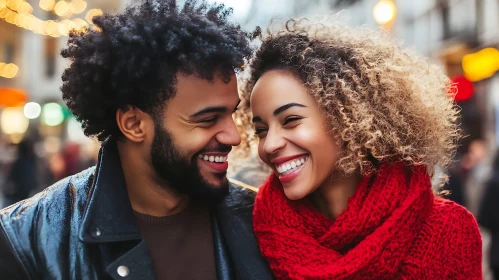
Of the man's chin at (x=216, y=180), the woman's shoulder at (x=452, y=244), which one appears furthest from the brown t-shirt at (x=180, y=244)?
the woman's shoulder at (x=452, y=244)

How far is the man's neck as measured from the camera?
2602mm

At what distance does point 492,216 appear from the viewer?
5.02m

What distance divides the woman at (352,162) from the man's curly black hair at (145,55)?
33 centimetres

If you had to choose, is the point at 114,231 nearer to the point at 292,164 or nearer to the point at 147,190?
the point at 147,190

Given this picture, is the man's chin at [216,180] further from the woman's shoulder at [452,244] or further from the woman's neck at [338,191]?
the woman's shoulder at [452,244]

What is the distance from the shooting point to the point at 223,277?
2.47 meters

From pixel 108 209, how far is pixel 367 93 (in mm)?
1374

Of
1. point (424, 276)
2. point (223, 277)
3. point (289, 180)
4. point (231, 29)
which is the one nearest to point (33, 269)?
point (223, 277)

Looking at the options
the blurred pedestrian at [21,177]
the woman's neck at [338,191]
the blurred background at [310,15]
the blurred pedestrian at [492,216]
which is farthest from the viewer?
the blurred pedestrian at [21,177]

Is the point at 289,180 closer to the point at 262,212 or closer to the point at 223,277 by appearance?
the point at 262,212

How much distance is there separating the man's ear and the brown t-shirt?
38 cm

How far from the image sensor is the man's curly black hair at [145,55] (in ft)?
8.07

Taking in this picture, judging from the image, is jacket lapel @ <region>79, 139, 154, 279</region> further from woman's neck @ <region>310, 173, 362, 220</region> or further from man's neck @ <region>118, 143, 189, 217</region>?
woman's neck @ <region>310, 173, 362, 220</region>

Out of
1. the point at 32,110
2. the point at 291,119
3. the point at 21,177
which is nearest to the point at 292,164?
the point at 291,119
